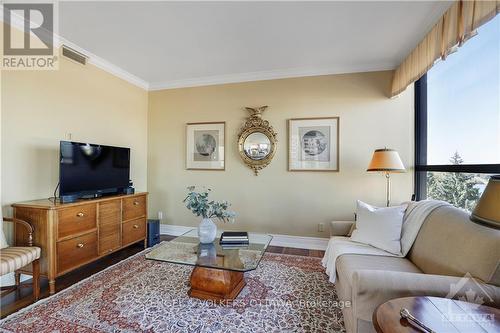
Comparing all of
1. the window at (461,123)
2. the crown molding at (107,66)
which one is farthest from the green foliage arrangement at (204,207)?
the crown molding at (107,66)

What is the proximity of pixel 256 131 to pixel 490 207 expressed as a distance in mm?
2974

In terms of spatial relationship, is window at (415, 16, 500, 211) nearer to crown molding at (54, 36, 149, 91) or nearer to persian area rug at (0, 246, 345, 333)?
persian area rug at (0, 246, 345, 333)

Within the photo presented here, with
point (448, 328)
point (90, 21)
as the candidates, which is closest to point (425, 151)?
point (448, 328)

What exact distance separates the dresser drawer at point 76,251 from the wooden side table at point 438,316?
8.91 feet

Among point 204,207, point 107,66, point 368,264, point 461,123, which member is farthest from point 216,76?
point 368,264

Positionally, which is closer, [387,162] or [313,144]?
[387,162]

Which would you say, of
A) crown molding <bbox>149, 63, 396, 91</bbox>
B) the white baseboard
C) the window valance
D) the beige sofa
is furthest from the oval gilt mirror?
the beige sofa

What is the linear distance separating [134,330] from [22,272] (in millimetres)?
1466

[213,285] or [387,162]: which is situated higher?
[387,162]

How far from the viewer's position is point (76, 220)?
2488mm

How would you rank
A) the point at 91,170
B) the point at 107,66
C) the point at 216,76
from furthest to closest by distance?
the point at 216,76, the point at 107,66, the point at 91,170

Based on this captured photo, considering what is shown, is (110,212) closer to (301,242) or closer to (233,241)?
(233,241)

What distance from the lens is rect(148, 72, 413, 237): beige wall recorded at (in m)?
3.34

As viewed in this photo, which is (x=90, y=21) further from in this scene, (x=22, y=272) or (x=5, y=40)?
(x=22, y=272)
